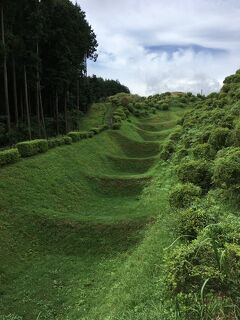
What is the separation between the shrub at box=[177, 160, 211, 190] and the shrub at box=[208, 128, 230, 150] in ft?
6.78

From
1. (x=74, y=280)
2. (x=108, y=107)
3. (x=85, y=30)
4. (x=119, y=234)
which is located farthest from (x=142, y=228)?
(x=108, y=107)

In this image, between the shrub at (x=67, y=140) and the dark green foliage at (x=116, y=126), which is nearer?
the shrub at (x=67, y=140)

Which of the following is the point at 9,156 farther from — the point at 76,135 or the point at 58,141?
the point at 76,135

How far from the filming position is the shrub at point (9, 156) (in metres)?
19.0

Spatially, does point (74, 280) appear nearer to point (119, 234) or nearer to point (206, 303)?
point (119, 234)

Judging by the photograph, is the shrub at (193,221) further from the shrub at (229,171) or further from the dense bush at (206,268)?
the shrub at (229,171)

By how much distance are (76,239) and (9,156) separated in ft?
22.1

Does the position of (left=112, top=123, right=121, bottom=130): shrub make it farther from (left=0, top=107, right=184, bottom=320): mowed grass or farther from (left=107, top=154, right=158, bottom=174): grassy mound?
(left=0, top=107, right=184, bottom=320): mowed grass

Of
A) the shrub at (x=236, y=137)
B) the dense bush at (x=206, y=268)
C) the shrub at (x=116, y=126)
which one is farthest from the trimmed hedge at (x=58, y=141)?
the dense bush at (x=206, y=268)

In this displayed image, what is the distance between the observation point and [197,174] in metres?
12.5

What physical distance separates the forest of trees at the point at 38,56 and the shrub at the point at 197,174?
1847 centimetres

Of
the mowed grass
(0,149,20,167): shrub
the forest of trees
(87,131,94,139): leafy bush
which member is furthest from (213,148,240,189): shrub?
(87,131,94,139): leafy bush

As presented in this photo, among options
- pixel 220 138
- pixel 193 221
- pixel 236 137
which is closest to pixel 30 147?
pixel 220 138

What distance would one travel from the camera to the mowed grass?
9680 mm
